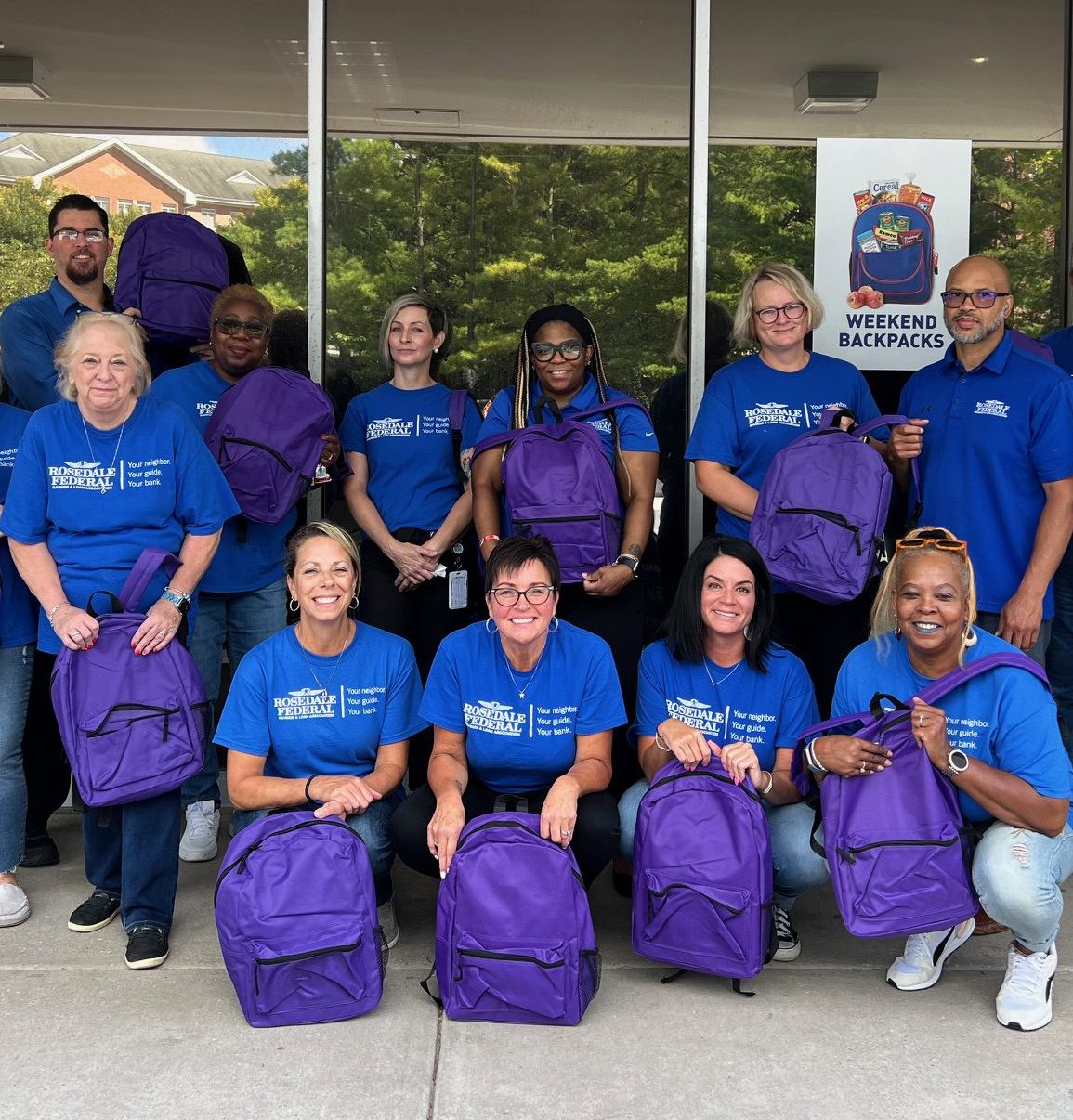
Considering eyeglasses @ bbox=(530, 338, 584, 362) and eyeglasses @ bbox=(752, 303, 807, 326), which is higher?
eyeglasses @ bbox=(752, 303, 807, 326)

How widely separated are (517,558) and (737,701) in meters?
0.75

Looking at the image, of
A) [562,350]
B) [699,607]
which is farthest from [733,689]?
[562,350]

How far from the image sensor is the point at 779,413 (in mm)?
4160

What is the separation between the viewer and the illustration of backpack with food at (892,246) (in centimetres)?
507

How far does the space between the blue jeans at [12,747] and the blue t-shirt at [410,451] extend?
4.14ft

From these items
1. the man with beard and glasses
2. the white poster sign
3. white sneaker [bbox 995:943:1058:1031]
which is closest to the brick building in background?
the white poster sign

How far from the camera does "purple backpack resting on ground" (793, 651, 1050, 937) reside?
10.4 ft

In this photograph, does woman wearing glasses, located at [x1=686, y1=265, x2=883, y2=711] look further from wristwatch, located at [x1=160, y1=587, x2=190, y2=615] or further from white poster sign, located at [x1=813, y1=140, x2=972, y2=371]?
wristwatch, located at [x1=160, y1=587, x2=190, y2=615]

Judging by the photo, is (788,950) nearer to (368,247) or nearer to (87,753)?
(87,753)

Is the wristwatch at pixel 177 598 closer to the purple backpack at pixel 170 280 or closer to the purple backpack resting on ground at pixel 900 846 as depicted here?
the purple backpack at pixel 170 280

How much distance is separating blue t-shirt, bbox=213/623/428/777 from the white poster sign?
2373mm

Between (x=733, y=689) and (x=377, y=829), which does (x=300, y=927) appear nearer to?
(x=377, y=829)

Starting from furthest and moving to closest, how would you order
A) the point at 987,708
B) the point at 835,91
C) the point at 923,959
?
the point at 835,91, the point at 923,959, the point at 987,708

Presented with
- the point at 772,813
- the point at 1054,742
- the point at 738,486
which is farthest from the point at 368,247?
the point at 1054,742
